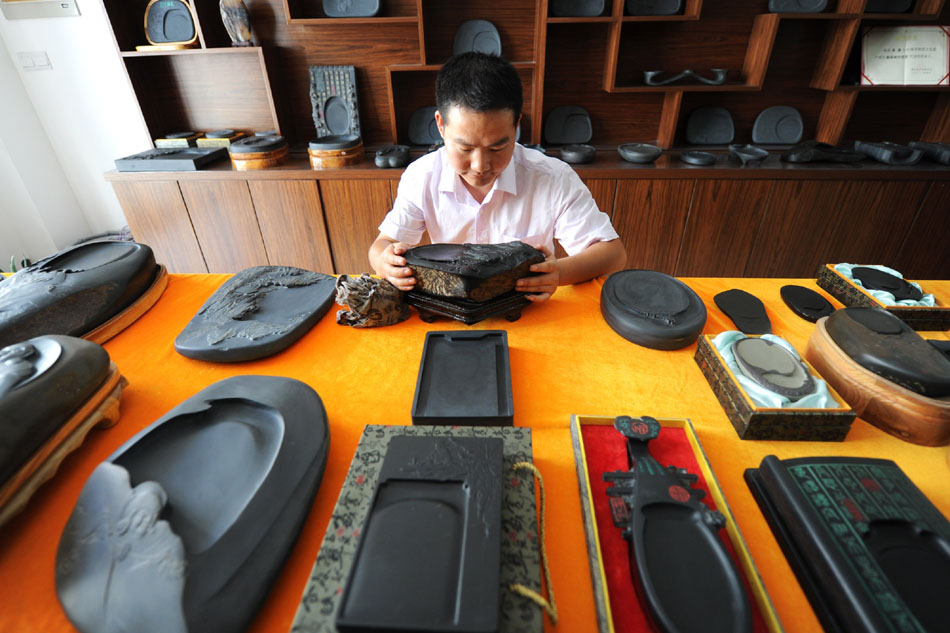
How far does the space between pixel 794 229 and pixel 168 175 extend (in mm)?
4002

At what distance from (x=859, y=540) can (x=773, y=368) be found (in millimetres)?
385

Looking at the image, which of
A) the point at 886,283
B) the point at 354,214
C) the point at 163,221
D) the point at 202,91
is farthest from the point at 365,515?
the point at 202,91

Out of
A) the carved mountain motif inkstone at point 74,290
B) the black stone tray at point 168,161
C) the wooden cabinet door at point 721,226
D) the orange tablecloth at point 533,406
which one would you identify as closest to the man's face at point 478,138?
the orange tablecloth at point 533,406

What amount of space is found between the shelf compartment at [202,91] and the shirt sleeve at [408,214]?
1.73m

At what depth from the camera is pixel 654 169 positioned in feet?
8.40

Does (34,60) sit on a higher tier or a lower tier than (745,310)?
higher

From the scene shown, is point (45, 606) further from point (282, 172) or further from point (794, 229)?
point (794, 229)

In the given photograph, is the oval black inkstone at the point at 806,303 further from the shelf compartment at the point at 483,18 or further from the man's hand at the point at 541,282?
the shelf compartment at the point at 483,18

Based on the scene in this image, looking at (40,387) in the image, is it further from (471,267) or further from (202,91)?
(202,91)

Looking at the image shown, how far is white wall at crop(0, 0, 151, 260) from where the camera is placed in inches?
116

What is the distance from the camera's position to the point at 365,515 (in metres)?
0.67

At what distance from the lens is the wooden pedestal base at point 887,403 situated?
0.83 meters

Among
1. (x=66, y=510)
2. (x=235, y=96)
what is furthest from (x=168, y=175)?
(x=66, y=510)

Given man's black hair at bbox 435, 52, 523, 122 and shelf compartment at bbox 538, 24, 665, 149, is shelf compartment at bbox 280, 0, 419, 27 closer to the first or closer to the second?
shelf compartment at bbox 538, 24, 665, 149
